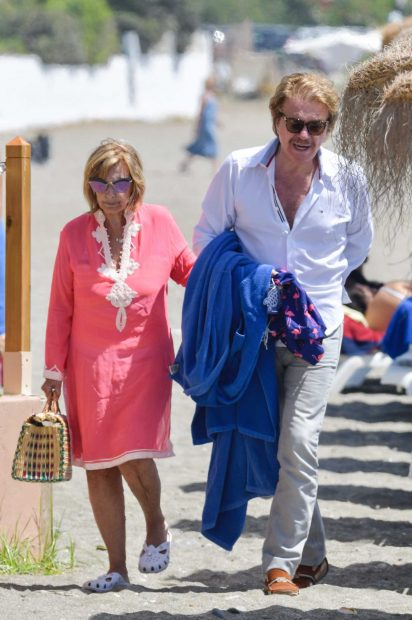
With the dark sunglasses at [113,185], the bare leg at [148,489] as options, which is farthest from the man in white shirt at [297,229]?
the bare leg at [148,489]

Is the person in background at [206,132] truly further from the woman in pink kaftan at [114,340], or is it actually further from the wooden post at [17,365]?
the woman in pink kaftan at [114,340]

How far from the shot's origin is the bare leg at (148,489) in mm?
5086

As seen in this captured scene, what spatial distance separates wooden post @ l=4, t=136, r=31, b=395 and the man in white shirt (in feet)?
2.55

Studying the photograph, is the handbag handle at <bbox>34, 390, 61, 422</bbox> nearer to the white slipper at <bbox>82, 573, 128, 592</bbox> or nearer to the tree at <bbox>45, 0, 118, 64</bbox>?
the white slipper at <bbox>82, 573, 128, 592</bbox>

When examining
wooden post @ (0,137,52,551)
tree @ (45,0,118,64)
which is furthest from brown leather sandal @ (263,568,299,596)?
tree @ (45,0,118,64)

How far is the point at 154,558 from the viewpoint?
5152mm

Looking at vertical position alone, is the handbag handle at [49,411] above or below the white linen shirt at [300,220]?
below

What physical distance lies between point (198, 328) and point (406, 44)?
129 cm

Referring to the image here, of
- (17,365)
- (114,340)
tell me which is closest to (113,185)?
(114,340)

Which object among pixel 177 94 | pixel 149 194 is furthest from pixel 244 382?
pixel 177 94

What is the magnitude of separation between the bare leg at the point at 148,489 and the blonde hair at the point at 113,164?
3.30 feet

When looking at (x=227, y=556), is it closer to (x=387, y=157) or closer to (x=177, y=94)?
(x=387, y=157)

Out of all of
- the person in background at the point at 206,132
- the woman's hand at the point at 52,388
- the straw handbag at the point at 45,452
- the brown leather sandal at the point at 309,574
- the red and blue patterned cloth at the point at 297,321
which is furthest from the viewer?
the person in background at the point at 206,132

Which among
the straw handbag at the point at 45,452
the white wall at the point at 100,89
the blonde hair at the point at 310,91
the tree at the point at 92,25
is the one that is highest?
the tree at the point at 92,25
